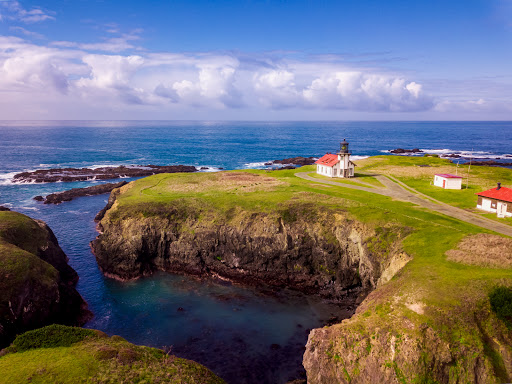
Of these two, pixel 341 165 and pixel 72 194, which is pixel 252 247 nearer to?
pixel 341 165

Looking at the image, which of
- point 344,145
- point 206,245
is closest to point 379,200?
point 344,145

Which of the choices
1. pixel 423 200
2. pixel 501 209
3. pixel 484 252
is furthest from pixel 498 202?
pixel 484 252

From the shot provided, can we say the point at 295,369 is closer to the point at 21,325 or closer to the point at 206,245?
the point at 206,245

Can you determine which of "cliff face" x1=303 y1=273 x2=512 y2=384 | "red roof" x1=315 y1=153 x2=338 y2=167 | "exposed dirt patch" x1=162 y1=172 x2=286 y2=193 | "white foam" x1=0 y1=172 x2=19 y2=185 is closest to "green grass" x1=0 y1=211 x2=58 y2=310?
"exposed dirt patch" x1=162 y1=172 x2=286 y2=193

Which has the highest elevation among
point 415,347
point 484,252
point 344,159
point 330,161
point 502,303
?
point 344,159

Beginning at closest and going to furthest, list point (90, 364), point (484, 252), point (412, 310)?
point (90, 364) < point (412, 310) < point (484, 252)

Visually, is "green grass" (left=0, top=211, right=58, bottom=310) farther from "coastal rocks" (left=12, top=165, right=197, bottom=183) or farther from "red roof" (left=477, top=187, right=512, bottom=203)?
"coastal rocks" (left=12, top=165, right=197, bottom=183)
